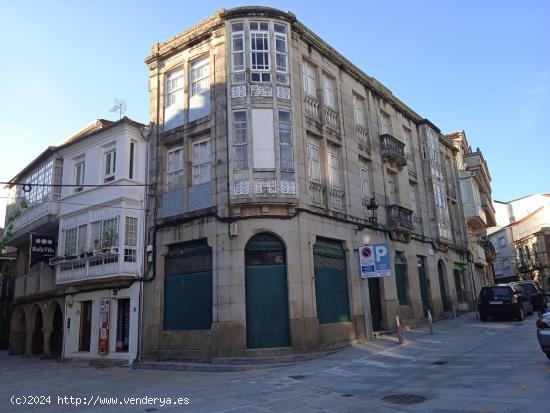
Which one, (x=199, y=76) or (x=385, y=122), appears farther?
(x=385, y=122)

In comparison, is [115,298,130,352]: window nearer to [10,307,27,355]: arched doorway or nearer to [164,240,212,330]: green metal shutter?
[164,240,212,330]: green metal shutter

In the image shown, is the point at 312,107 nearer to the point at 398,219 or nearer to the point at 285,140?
the point at 285,140

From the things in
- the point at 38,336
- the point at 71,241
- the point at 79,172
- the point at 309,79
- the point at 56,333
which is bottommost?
the point at 38,336

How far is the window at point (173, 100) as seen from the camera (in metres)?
18.8

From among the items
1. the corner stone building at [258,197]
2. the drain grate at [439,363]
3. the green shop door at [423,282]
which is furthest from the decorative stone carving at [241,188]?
the green shop door at [423,282]

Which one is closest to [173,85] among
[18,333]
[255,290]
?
[255,290]

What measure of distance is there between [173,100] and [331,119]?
6.98 meters

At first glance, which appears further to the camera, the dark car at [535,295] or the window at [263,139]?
the dark car at [535,295]

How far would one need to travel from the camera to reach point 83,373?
613 inches

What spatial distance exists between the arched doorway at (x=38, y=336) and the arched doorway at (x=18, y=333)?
868 millimetres

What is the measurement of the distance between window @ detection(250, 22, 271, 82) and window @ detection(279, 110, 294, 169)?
5.16ft

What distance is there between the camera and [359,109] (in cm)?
2239

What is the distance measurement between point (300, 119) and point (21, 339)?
21.9m

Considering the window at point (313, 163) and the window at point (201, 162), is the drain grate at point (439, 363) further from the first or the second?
the window at point (201, 162)
